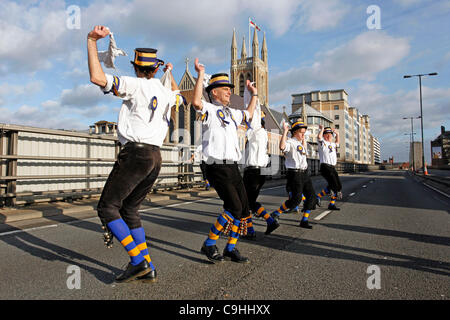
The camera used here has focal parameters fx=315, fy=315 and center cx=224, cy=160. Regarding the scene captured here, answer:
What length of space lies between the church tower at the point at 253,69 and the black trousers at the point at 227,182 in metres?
66.8

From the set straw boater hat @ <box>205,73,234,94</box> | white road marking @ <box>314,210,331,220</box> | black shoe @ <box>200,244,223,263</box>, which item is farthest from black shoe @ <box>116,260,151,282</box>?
white road marking @ <box>314,210,331,220</box>

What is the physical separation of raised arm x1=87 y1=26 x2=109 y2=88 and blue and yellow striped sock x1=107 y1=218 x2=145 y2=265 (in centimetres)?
127

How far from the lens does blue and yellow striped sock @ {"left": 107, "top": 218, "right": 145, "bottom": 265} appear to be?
9.64 feet

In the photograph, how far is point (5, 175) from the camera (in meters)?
7.78

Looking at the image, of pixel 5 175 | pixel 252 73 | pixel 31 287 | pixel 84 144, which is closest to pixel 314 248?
pixel 31 287

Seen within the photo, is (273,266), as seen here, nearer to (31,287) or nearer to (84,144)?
(31,287)

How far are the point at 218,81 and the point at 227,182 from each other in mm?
1279

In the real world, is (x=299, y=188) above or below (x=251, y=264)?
above

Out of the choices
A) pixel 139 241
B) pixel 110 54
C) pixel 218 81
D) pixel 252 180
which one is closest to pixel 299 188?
pixel 252 180

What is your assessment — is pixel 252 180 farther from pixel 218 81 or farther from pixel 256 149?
pixel 218 81

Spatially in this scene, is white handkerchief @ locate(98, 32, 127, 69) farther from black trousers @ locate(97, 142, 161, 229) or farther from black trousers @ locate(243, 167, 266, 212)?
black trousers @ locate(243, 167, 266, 212)

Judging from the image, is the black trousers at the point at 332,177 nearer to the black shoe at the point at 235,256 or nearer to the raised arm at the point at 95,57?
the black shoe at the point at 235,256

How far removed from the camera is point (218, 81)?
3.95m

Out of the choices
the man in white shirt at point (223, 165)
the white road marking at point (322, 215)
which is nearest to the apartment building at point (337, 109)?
the white road marking at point (322, 215)
